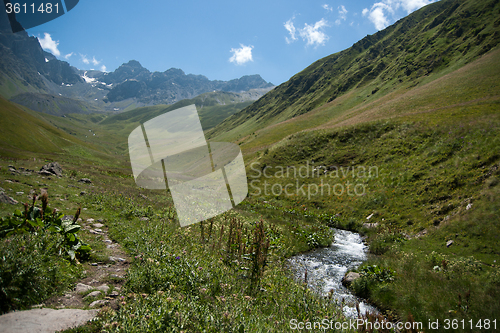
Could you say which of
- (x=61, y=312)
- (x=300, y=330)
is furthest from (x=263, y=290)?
(x=61, y=312)

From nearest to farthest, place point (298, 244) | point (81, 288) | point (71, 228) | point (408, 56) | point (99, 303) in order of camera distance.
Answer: point (99, 303) < point (81, 288) < point (71, 228) < point (298, 244) < point (408, 56)

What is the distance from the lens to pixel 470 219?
13.6m

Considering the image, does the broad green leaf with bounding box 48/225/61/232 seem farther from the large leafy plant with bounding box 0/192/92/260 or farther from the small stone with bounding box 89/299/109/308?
the small stone with bounding box 89/299/109/308

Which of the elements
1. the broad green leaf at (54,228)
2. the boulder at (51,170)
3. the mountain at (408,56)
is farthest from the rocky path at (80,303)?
the mountain at (408,56)

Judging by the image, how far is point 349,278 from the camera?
1027 centimetres

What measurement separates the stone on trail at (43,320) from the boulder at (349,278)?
985 cm

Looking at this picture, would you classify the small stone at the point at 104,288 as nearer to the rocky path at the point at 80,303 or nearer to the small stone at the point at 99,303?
the rocky path at the point at 80,303

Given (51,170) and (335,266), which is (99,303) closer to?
(335,266)

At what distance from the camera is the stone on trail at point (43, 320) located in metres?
3.46

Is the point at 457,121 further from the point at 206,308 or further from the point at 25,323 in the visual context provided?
the point at 25,323

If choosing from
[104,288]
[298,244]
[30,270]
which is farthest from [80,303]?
[298,244]

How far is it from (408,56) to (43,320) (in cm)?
14648

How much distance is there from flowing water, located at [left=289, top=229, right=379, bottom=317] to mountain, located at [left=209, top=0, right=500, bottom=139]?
86.7 metres

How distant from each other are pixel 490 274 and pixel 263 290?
32.4 feet
